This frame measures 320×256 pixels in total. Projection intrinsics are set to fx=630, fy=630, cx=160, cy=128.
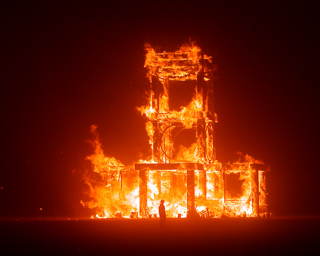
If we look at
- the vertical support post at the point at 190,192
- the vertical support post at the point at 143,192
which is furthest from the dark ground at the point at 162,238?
the vertical support post at the point at 143,192

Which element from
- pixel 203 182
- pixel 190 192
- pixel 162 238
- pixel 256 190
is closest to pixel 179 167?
pixel 190 192

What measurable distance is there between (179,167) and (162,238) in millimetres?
11709

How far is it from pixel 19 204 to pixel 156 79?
1195 cm

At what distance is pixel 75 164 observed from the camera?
38.0 m

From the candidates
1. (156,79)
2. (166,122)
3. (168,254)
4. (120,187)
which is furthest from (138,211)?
(168,254)

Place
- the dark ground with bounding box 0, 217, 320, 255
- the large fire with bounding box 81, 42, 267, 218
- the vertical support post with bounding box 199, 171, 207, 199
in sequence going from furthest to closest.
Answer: the vertical support post with bounding box 199, 171, 207, 199, the large fire with bounding box 81, 42, 267, 218, the dark ground with bounding box 0, 217, 320, 255

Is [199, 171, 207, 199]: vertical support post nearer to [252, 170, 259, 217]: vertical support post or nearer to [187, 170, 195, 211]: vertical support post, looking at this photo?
[187, 170, 195, 211]: vertical support post

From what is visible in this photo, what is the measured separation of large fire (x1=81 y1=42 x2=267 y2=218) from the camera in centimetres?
3269

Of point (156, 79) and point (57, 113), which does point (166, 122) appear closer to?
point (156, 79)

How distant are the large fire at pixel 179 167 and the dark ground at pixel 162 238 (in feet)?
19.8

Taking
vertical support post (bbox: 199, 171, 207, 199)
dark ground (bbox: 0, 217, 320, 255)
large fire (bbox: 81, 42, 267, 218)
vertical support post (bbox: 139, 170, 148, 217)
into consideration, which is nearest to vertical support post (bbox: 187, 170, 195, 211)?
large fire (bbox: 81, 42, 267, 218)

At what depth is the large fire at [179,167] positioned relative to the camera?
107 feet

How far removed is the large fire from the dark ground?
603 cm

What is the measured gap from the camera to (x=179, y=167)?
106 feet
